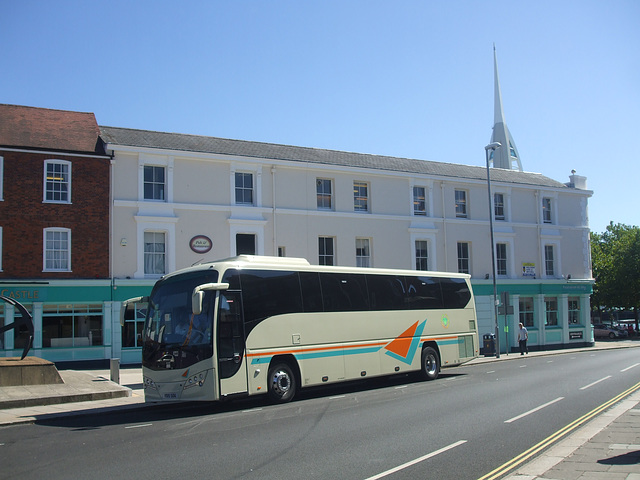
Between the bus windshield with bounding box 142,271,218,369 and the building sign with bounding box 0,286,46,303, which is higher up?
the building sign with bounding box 0,286,46,303

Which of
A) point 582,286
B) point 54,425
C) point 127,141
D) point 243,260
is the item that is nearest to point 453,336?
point 243,260

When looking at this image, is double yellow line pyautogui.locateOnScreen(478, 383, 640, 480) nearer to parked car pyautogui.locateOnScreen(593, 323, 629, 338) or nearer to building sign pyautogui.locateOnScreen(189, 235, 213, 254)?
building sign pyautogui.locateOnScreen(189, 235, 213, 254)

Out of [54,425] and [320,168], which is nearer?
[54,425]

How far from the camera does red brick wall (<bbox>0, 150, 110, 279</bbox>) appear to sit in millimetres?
24531

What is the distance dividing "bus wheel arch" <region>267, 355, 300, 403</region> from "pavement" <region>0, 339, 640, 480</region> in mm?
3144

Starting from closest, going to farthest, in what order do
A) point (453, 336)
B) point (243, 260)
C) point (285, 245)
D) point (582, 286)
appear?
1. point (243, 260)
2. point (453, 336)
3. point (285, 245)
4. point (582, 286)

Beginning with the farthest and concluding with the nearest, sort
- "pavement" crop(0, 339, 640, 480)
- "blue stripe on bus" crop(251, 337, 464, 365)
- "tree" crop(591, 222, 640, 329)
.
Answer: "tree" crop(591, 222, 640, 329)
"blue stripe on bus" crop(251, 337, 464, 365)
"pavement" crop(0, 339, 640, 480)

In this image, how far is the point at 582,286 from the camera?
131 feet

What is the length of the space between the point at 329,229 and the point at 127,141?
10463 mm

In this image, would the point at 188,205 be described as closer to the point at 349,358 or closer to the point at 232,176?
the point at 232,176

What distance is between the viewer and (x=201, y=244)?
27703mm

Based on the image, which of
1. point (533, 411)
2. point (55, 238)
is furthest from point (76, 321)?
point (533, 411)

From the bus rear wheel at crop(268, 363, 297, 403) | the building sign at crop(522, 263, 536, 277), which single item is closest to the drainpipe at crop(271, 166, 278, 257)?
the bus rear wheel at crop(268, 363, 297, 403)

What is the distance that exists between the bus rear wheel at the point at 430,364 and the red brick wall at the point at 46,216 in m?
13.9
